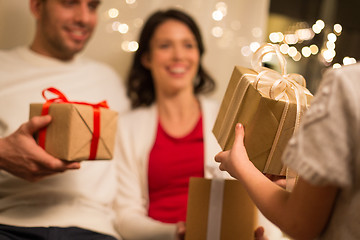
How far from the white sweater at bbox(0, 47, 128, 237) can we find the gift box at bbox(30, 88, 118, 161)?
0.27 m

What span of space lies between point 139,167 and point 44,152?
539 mm

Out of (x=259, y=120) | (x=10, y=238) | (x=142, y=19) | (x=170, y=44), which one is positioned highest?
(x=142, y=19)

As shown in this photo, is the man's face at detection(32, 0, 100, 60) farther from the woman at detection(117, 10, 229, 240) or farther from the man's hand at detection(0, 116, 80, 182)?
the man's hand at detection(0, 116, 80, 182)

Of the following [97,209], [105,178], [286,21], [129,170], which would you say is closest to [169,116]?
[129,170]

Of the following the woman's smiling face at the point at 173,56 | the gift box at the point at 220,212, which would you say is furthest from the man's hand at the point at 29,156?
the woman's smiling face at the point at 173,56

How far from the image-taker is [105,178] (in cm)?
146

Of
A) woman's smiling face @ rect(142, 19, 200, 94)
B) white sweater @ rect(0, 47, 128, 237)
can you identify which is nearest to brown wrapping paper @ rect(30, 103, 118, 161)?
white sweater @ rect(0, 47, 128, 237)

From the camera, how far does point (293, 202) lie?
0.66 metres

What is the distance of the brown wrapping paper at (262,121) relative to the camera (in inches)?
32.9

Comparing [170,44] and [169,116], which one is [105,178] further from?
[170,44]


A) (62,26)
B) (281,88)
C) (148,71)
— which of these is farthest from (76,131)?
(148,71)

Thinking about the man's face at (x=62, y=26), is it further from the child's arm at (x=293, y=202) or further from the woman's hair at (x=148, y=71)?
the child's arm at (x=293, y=202)

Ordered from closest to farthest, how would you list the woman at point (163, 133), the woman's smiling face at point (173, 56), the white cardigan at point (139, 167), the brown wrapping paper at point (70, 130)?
the brown wrapping paper at point (70, 130) → the white cardigan at point (139, 167) → the woman at point (163, 133) → the woman's smiling face at point (173, 56)

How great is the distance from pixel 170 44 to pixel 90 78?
Answer: 0.41 meters
